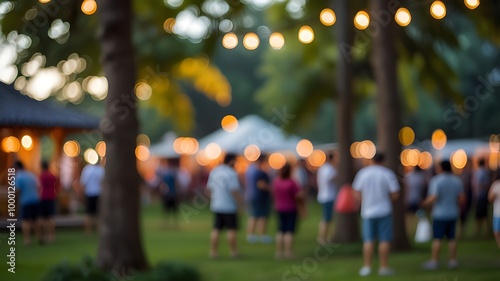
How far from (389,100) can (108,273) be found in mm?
6883

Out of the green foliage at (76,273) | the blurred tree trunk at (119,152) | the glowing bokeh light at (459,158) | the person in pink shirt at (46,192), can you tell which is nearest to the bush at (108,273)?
the green foliage at (76,273)

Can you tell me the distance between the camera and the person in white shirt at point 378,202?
516 inches

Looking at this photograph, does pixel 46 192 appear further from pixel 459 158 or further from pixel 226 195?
pixel 459 158

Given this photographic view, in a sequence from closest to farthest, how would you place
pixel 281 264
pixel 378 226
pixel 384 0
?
pixel 378 226 → pixel 281 264 → pixel 384 0

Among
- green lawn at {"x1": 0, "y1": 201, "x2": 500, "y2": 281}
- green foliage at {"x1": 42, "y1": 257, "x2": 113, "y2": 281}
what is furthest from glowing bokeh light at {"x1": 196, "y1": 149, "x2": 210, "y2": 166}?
green foliage at {"x1": 42, "y1": 257, "x2": 113, "y2": 281}

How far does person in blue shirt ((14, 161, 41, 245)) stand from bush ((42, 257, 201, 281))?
500cm

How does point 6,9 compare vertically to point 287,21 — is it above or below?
below

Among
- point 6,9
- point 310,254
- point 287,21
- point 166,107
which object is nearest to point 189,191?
point 166,107

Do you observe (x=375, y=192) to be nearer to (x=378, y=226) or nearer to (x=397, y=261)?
(x=378, y=226)

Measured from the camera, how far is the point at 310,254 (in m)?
16.8

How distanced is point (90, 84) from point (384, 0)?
8133mm

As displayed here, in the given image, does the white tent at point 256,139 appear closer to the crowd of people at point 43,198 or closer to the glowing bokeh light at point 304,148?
the glowing bokeh light at point 304,148

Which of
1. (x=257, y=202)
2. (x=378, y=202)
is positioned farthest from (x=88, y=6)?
(x=257, y=202)

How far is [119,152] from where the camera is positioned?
12508 millimetres
